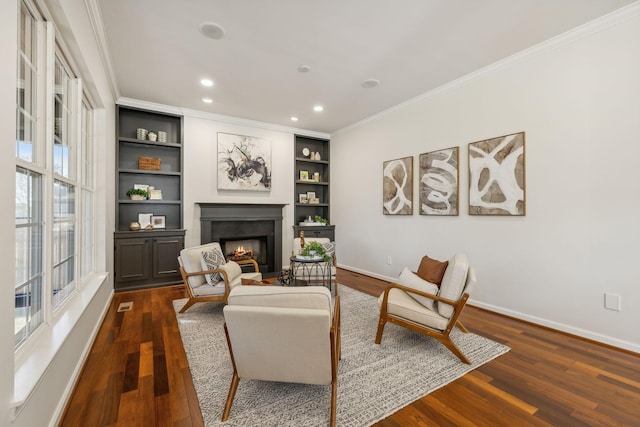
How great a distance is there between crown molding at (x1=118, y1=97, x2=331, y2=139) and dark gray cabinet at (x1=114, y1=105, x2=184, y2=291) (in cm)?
12

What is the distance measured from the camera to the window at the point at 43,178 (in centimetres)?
156

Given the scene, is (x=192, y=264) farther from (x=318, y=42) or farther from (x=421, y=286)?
(x=318, y=42)

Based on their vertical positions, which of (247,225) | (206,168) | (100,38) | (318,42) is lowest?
(247,225)

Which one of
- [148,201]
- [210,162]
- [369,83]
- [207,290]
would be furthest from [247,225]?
[369,83]

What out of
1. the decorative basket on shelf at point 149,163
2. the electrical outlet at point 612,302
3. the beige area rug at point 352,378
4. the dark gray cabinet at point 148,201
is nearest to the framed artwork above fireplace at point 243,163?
the dark gray cabinet at point 148,201

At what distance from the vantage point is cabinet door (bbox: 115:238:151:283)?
430 cm

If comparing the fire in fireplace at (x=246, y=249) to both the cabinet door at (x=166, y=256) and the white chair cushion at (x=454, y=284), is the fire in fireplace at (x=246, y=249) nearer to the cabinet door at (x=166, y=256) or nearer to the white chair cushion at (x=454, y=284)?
the cabinet door at (x=166, y=256)

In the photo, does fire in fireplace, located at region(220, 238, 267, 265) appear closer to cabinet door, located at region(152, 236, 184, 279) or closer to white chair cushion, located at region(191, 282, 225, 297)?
cabinet door, located at region(152, 236, 184, 279)

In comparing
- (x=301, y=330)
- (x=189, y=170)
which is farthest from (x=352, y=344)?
(x=189, y=170)

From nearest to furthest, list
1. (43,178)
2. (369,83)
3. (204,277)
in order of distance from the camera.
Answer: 1. (43,178)
2. (204,277)
3. (369,83)

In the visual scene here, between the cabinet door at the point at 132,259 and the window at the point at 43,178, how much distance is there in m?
1.86

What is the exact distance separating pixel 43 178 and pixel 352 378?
2492 mm

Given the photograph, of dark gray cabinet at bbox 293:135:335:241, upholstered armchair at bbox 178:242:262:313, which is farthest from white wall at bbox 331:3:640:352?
upholstered armchair at bbox 178:242:262:313

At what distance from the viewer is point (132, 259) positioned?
4.38 m
